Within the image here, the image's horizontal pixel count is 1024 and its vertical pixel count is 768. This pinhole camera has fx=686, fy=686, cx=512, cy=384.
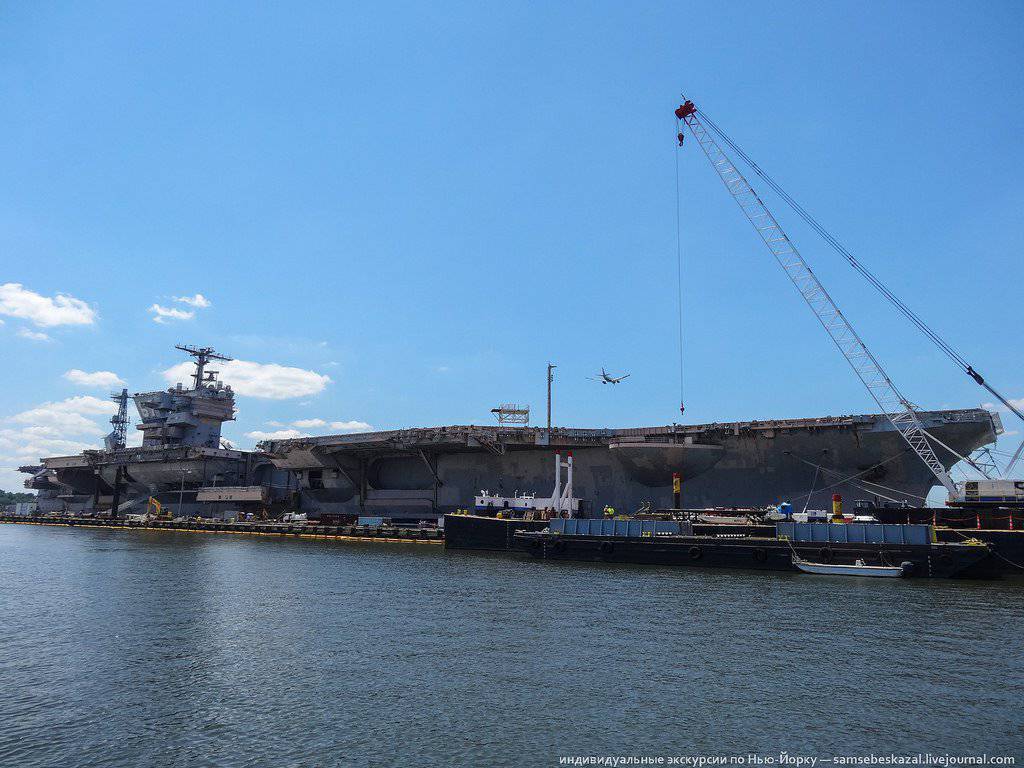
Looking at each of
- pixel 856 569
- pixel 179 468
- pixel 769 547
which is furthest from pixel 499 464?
pixel 179 468

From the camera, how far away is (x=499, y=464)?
54.4m

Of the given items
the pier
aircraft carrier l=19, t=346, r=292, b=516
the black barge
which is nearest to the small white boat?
the black barge

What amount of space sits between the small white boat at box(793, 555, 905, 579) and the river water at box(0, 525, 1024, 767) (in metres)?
3.76

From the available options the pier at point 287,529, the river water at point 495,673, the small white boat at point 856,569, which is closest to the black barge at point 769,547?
the small white boat at point 856,569

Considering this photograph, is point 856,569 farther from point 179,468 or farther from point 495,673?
point 179,468

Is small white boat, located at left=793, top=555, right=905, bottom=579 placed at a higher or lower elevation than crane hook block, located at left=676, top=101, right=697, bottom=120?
lower

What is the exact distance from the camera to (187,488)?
76125 millimetres

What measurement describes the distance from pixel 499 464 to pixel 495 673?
41.0 metres

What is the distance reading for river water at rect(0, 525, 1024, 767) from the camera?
32.4 ft

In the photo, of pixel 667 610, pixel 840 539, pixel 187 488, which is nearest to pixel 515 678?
pixel 667 610

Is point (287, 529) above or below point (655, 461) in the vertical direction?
below

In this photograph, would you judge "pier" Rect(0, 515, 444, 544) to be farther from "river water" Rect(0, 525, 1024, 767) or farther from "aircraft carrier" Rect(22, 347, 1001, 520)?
"river water" Rect(0, 525, 1024, 767)

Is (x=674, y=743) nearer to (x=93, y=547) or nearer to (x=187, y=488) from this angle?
(x=93, y=547)

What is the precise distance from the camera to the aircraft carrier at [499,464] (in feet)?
141
